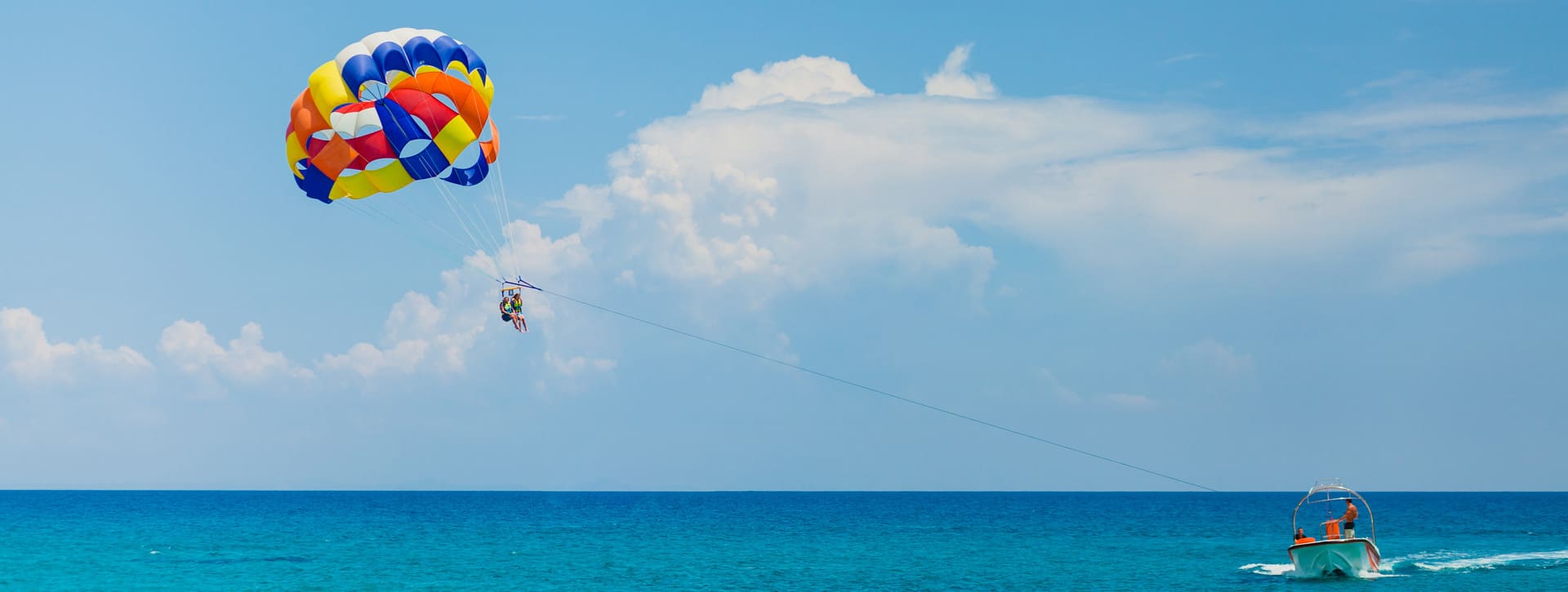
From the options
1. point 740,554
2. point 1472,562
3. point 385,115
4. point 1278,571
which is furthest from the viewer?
point 740,554

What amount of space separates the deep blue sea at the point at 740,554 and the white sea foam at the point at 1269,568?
0.44 ft

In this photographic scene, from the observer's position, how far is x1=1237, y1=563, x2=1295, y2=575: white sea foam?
31.9m

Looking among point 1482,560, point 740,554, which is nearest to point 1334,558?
point 1482,560

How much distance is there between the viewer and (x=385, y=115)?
21938 mm

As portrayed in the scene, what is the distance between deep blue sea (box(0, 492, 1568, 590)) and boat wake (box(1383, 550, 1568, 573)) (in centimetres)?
14

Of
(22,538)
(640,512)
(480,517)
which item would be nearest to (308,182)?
(22,538)

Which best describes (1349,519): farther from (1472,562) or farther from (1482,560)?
(1482,560)

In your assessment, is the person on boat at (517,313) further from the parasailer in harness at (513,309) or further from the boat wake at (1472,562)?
the boat wake at (1472,562)

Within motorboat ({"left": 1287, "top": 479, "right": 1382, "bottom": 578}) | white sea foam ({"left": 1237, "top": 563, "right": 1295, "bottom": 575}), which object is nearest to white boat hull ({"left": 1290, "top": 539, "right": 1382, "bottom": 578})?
motorboat ({"left": 1287, "top": 479, "right": 1382, "bottom": 578})

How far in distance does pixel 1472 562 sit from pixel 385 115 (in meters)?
32.5

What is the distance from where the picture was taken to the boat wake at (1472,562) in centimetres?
3384

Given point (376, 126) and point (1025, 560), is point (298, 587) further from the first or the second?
point (1025, 560)

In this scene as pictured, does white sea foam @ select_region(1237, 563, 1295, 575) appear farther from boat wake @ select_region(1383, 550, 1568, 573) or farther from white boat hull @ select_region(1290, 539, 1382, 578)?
boat wake @ select_region(1383, 550, 1568, 573)

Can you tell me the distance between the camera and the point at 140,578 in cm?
3259
